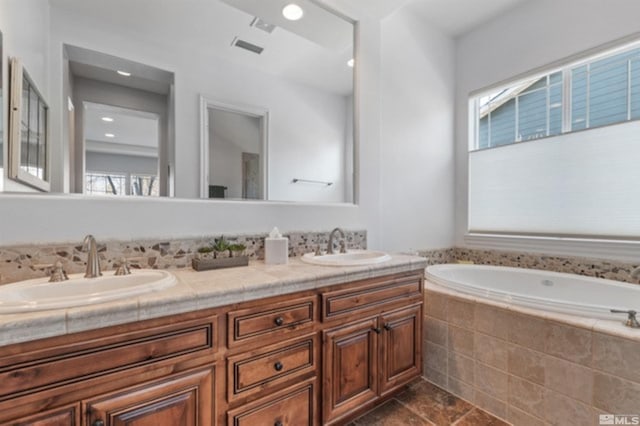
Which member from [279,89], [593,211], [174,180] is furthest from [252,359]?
[593,211]

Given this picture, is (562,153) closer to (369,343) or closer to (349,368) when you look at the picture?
(369,343)

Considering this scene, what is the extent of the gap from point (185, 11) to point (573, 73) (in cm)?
287

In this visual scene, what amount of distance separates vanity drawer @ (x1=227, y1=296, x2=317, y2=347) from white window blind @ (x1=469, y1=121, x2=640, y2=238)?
2.23 m

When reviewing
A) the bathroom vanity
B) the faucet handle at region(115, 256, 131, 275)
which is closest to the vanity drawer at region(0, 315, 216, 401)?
the bathroom vanity

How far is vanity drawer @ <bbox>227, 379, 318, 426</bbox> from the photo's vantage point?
1090mm

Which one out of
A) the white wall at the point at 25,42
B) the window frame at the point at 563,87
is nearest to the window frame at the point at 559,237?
the window frame at the point at 563,87

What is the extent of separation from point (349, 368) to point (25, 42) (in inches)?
77.7

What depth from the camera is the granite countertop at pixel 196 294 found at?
75 cm

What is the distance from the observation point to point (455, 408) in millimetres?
1711

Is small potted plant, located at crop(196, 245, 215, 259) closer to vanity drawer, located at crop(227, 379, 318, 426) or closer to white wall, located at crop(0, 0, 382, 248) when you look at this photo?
white wall, located at crop(0, 0, 382, 248)

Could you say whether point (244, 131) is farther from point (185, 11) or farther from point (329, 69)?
point (329, 69)

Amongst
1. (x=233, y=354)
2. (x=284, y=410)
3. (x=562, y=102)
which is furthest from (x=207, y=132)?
(x=562, y=102)

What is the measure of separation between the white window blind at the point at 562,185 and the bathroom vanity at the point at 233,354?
1509 mm

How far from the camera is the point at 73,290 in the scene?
107 centimetres
